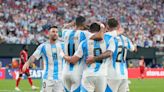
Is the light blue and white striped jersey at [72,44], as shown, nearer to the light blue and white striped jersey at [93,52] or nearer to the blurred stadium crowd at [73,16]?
the light blue and white striped jersey at [93,52]

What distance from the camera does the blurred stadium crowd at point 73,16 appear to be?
4356 centimetres

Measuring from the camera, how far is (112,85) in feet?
48.1

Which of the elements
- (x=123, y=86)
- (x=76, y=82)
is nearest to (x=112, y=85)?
(x=123, y=86)

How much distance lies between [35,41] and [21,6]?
4961 millimetres

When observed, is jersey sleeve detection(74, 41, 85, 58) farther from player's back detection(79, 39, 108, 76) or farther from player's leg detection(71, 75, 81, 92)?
player's leg detection(71, 75, 81, 92)

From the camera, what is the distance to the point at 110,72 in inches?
580

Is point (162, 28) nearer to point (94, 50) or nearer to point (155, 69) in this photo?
point (155, 69)

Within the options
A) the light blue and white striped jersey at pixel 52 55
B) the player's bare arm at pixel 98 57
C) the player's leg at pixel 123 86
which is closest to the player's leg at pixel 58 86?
the light blue and white striped jersey at pixel 52 55

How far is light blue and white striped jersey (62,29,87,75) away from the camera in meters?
14.0

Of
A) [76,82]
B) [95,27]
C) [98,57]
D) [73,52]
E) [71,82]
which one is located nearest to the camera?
[95,27]

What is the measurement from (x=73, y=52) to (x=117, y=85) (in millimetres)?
1503

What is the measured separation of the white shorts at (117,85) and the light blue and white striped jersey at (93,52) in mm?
1287

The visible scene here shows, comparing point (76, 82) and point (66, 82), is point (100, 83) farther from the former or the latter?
point (66, 82)

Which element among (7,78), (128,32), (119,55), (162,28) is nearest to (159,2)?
(162,28)
